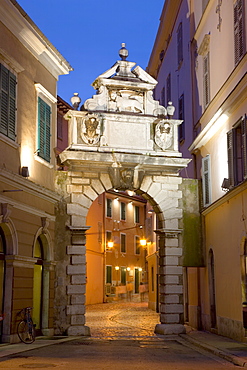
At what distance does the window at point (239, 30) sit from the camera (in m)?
17.3

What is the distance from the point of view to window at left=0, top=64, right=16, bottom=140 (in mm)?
16562

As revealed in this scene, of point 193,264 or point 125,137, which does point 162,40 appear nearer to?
point 125,137

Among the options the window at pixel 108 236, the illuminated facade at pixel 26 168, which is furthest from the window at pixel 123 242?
→ the illuminated facade at pixel 26 168

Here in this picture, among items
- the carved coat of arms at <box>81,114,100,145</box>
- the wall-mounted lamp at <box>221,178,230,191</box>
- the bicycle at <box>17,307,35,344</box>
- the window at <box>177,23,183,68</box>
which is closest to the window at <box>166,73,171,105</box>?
the window at <box>177,23,183,68</box>

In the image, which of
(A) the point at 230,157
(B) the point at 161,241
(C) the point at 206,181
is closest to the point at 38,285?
(B) the point at 161,241

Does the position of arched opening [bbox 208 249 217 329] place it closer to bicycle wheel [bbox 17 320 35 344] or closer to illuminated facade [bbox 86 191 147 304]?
bicycle wheel [bbox 17 320 35 344]

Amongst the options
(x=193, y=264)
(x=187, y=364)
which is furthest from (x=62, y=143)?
(x=187, y=364)

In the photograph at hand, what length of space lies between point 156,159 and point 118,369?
11.0 m

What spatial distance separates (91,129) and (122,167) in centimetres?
173

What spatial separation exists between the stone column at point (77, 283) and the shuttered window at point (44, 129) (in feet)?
9.30

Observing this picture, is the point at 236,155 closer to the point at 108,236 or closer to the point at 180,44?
the point at 180,44

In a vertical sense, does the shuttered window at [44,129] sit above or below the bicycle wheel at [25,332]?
above

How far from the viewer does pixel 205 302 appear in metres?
22.5

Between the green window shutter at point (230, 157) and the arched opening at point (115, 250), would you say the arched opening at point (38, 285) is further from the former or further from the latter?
the arched opening at point (115, 250)
